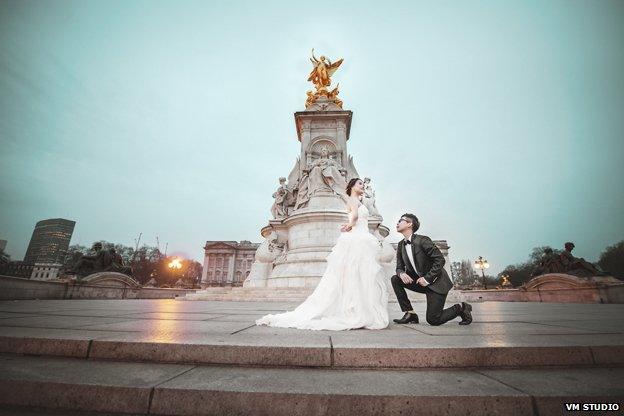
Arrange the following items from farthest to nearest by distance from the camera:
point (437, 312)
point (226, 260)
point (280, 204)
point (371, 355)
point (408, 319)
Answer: point (226, 260) → point (280, 204) → point (408, 319) → point (437, 312) → point (371, 355)

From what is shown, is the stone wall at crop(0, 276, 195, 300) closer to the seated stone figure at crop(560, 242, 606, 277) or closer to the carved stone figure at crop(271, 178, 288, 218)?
the carved stone figure at crop(271, 178, 288, 218)

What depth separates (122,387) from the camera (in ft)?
6.14

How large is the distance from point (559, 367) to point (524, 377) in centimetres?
55

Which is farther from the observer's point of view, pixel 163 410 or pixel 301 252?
pixel 301 252

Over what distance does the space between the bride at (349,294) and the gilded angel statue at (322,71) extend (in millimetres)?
18296

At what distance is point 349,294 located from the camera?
4.10 meters

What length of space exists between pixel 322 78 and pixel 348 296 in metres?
19.6

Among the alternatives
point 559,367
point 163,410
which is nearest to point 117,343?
point 163,410

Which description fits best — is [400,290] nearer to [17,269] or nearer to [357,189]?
[357,189]

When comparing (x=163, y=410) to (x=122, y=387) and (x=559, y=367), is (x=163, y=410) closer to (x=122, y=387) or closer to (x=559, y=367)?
(x=122, y=387)

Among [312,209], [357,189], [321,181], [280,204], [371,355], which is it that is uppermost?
[321,181]

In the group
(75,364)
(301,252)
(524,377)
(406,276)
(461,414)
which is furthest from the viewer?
(301,252)

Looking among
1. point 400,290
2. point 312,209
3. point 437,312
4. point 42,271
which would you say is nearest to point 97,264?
point 42,271

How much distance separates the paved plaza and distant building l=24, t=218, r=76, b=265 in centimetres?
6244
